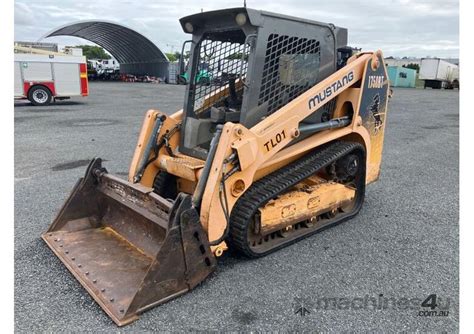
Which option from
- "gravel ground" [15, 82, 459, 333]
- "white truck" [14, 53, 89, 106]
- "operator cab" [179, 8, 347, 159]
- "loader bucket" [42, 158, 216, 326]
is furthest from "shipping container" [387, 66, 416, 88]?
"loader bucket" [42, 158, 216, 326]

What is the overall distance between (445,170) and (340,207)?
11.8ft

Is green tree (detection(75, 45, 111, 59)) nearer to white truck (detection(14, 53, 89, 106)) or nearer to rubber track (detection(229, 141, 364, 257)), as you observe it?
white truck (detection(14, 53, 89, 106))

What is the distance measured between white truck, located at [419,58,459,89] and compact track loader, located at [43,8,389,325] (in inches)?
1296

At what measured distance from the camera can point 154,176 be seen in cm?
431

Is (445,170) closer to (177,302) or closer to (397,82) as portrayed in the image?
(177,302)

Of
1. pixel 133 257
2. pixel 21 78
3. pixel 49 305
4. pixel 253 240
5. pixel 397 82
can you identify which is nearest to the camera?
pixel 49 305

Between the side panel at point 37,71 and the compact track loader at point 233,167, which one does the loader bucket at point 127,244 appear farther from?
the side panel at point 37,71

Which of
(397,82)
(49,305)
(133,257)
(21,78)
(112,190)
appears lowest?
(49,305)

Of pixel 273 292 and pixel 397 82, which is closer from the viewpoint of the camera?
pixel 273 292

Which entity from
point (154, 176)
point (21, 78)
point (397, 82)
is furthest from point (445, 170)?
point (397, 82)

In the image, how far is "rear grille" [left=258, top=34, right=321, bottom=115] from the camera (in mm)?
3707

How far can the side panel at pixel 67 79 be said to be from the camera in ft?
51.1

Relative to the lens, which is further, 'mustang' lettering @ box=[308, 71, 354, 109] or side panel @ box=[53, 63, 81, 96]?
side panel @ box=[53, 63, 81, 96]

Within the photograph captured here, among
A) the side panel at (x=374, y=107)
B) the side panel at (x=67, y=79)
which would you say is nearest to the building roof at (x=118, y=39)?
the side panel at (x=67, y=79)
